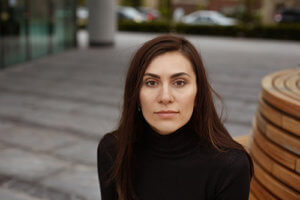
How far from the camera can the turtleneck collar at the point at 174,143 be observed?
5.54ft

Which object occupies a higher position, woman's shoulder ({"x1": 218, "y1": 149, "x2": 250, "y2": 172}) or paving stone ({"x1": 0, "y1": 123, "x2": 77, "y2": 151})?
woman's shoulder ({"x1": 218, "y1": 149, "x2": 250, "y2": 172})

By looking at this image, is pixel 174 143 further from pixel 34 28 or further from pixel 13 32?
pixel 34 28

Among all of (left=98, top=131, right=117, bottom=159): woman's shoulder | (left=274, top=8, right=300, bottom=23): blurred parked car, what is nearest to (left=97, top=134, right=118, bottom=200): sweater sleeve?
(left=98, top=131, right=117, bottom=159): woman's shoulder

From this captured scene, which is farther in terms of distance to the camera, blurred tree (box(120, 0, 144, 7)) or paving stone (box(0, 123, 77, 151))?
blurred tree (box(120, 0, 144, 7))

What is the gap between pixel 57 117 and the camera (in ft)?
20.6

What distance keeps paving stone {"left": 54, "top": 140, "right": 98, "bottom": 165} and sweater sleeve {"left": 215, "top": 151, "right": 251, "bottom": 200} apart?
2923 millimetres

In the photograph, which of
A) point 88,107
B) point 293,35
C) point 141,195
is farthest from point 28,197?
point 293,35

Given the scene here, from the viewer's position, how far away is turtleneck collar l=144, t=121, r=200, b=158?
1.69m

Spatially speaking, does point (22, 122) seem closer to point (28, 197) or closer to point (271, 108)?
point (28, 197)

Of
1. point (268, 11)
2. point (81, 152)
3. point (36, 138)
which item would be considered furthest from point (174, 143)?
point (268, 11)

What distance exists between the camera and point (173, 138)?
1.69 m

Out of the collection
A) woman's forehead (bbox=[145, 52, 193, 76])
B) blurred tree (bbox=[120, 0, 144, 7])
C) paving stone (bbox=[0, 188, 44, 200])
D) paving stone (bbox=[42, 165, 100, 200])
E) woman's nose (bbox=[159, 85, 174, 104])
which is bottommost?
paving stone (bbox=[0, 188, 44, 200])

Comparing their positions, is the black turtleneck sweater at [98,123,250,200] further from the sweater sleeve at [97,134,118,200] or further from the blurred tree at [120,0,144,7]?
the blurred tree at [120,0,144,7]

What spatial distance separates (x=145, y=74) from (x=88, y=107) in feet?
17.6
